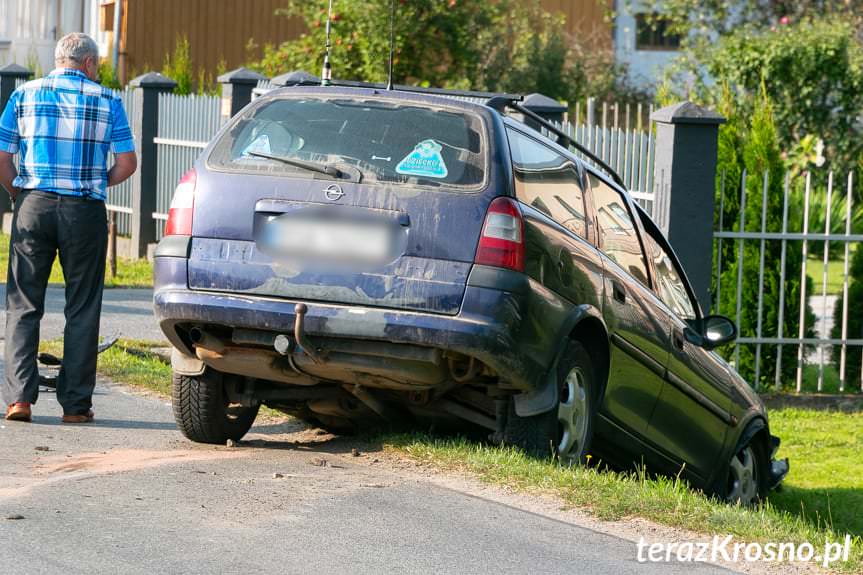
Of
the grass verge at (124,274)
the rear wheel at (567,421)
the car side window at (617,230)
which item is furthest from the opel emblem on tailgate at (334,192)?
the grass verge at (124,274)

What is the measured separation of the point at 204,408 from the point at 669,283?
261 cm

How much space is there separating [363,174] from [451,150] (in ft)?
1.23

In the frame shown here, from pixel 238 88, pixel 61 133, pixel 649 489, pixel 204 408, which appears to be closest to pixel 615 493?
pixel 649 489

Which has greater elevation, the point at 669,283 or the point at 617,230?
the point at 617,230

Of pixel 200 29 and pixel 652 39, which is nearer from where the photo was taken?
pixel 200 29

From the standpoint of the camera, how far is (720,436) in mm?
8062

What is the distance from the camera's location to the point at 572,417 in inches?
261

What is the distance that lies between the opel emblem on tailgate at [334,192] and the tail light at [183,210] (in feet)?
1.98

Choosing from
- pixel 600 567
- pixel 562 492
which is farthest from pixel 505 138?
pixel 600 567

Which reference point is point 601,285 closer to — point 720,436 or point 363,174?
point 363,174

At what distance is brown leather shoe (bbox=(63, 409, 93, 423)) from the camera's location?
7.33 metres

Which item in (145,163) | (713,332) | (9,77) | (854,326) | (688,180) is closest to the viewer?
(713,332)

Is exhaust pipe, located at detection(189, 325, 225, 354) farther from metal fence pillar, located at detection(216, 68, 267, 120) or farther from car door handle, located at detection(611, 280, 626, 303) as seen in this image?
metal fence pillar, located at detection(216, 68, 267, 120)

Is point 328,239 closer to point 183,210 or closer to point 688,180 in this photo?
point 183,210
